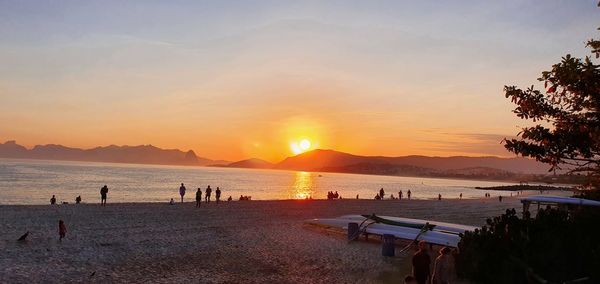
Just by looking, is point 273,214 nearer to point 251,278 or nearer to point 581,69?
point 251,278

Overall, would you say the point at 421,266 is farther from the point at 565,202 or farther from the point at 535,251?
the point at 565,202

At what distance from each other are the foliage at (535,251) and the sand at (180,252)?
3.05 meters

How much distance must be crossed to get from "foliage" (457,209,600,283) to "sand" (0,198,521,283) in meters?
3.05

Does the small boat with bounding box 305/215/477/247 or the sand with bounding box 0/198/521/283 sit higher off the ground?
the small boat with bounding box 305/215/477/247

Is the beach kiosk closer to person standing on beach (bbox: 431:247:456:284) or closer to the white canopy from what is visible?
the white canopy

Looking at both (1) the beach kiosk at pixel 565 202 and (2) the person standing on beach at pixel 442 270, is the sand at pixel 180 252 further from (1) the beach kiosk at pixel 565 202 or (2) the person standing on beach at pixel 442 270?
(1) the beach kiosk at pixel 565 202

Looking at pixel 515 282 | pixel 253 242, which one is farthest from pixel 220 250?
pixel 515 282

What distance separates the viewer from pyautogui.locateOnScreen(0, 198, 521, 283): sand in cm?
1527

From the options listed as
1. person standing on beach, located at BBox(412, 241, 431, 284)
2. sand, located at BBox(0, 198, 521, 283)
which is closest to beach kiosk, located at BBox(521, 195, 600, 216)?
sand, located at BBox(0, 198, 521, 283)

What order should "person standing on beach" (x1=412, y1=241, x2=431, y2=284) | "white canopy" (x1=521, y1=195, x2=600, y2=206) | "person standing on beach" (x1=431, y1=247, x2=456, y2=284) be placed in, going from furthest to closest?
"white canopy" (x1=521, y1=195, x2=600, y2=206) → "person standing on beach" (x1=412, y1=241, x2=431, y2=284) → "person standing on beach" (x1=431, y1=247, x2=456, y2=284)

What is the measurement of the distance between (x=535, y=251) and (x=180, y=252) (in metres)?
12.7

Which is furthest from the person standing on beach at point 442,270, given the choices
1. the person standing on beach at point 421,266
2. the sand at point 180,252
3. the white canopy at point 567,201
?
the white canopy at point 567,201

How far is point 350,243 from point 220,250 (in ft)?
20.1

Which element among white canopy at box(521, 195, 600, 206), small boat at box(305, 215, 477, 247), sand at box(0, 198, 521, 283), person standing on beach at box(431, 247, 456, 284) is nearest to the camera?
person standing on beach at box(431, 247, 456, 284)
